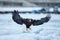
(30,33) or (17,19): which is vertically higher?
(17,19)

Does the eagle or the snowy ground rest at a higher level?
the eagle

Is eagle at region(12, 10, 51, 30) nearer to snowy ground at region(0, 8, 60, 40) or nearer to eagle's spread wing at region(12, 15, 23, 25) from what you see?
eagle's spread wing at region(12, 15, 23, 25)

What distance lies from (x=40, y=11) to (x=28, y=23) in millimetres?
3856

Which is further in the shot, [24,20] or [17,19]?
[24,20]

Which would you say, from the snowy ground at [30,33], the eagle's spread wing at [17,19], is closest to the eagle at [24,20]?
the eagle's spread wing at [17,19]

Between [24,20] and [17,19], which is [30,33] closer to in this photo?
[24,20]

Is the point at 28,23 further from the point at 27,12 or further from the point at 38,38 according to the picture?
the point at 27,12

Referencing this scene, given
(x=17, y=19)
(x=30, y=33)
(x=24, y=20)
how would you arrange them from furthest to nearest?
(x=30, y=33)
(x=24, y=20)
(x=17, y=19)

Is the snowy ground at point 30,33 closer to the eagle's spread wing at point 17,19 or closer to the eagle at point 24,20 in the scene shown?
the eagle at point 24,20

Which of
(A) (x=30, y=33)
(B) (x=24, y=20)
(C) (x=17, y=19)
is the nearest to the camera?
(C) (x=17, y=19)

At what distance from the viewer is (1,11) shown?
6.96 m

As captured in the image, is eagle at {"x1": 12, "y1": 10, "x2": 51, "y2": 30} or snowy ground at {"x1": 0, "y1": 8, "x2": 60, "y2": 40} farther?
snowy ground at {"x1": 0, "y1": 8, "x2": 60, "y2": 40}

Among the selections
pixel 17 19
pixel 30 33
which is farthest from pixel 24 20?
pixel 30 33

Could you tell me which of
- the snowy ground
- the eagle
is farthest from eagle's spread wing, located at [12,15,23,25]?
the snowy ground
